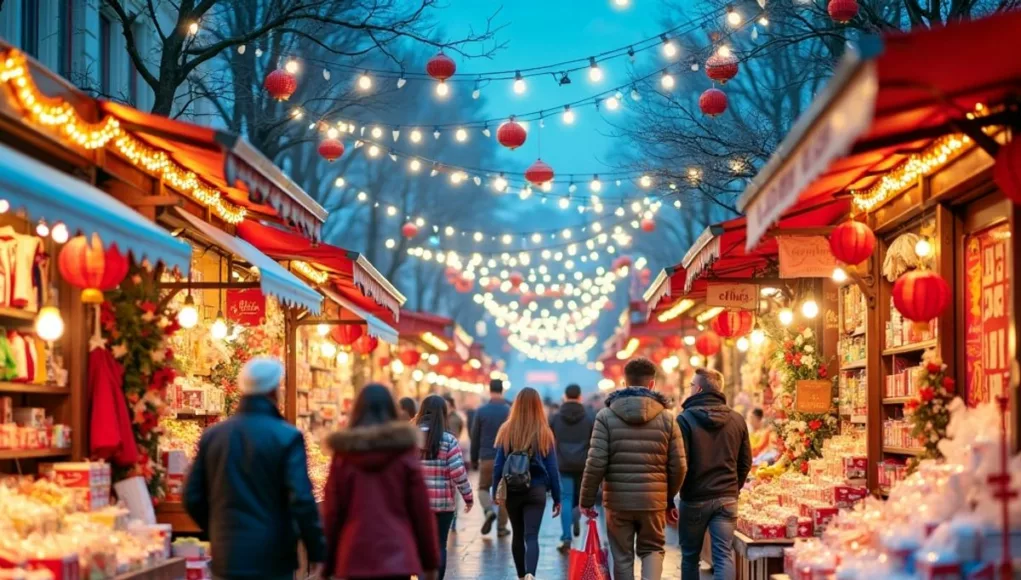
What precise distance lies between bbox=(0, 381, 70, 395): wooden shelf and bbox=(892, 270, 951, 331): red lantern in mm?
5799

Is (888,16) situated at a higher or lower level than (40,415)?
higher

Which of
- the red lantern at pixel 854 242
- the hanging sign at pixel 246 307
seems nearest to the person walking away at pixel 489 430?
the hanging sign at pixel 246 307

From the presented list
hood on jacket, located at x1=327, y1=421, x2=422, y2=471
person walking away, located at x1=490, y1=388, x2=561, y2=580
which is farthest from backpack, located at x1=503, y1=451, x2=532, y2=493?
hood on jacket, located at x1=327, y1=421, x2=422, y2=471

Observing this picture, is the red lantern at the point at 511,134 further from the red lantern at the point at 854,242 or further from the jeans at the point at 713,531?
the jeans at the point at 713,531

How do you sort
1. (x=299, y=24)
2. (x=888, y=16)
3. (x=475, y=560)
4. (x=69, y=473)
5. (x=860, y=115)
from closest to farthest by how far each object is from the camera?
(x=860, y=115) < (x=69, y=473) < (x=475, y=560) < (x=888, y=16) < (x=299, y=24)

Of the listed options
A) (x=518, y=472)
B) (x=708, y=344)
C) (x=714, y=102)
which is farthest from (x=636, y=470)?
(x=708, y=344)

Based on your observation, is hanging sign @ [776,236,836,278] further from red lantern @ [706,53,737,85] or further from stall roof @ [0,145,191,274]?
stall roof @ [0,145,191,274]

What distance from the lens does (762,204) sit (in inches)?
306

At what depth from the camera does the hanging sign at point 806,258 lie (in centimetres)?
1248

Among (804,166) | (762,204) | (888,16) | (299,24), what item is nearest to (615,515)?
(762,204)

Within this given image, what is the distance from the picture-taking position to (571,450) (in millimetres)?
17953

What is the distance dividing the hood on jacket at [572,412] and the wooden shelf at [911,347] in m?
6.42

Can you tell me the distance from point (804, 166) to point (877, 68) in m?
0.61

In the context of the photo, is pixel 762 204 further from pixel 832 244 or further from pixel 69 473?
pixel 69 473
